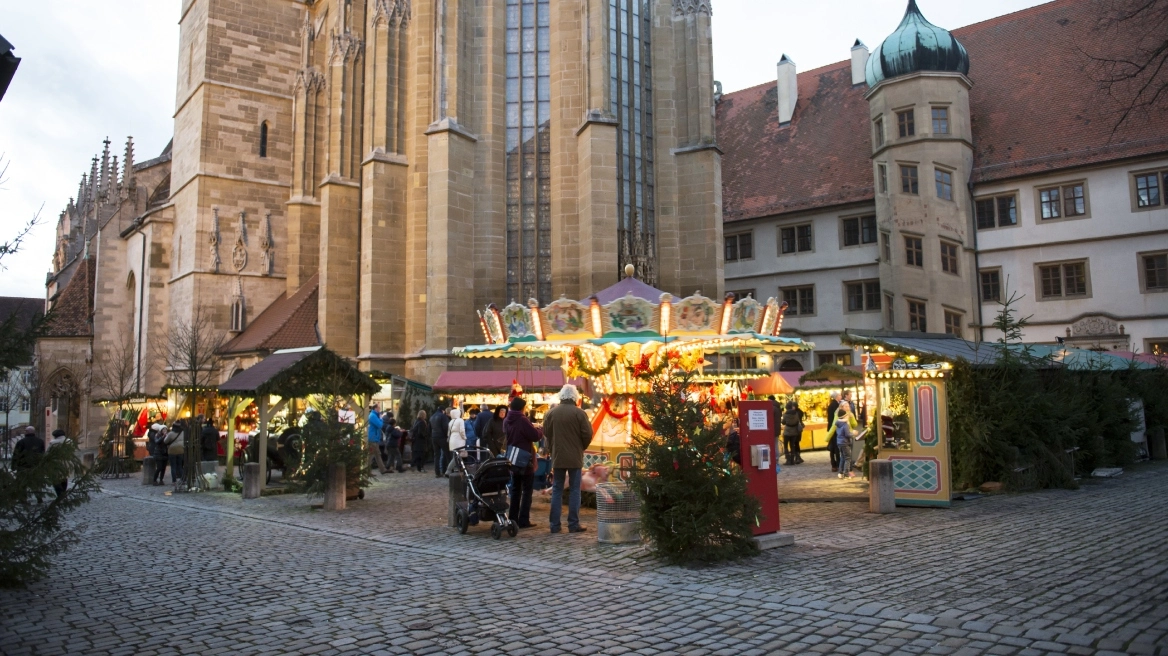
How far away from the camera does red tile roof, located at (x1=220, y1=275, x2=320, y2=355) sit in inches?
1135

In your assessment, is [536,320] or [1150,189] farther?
[1150,189]

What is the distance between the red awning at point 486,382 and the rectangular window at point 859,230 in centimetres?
1430

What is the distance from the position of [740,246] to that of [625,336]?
78.4 feet

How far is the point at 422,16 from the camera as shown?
26297mm

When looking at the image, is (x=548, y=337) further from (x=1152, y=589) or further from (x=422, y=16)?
(x=422, y=16)

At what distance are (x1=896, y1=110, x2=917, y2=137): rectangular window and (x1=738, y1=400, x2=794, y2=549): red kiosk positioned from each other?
25551mm

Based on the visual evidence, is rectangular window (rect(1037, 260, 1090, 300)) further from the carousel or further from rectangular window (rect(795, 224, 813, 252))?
the carousel

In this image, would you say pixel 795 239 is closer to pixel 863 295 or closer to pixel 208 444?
pixel 863 295

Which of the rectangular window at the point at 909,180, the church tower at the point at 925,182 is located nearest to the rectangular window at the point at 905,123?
the church tower at the point at 925,182

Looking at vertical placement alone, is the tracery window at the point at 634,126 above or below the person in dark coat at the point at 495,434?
above

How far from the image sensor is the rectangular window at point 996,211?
102 ft

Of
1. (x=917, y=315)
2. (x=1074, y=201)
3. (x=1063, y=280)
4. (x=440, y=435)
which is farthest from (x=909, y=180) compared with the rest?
(x=440, y=435)

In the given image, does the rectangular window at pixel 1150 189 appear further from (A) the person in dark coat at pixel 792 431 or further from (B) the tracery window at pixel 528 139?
(B) the tracery window at pixel 528 139

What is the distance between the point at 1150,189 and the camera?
28656 mm
